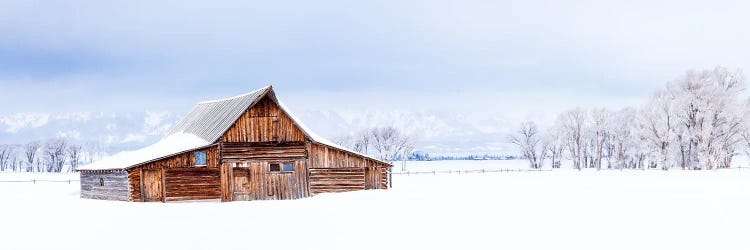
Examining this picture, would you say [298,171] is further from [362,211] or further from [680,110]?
[680,110]

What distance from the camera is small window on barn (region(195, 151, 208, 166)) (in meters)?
42.3

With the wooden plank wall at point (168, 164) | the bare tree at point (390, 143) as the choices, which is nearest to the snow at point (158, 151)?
the wooden plank wall at point (168, 164)

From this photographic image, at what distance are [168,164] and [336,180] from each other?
11.0m

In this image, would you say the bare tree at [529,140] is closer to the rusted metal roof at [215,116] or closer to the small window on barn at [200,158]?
the rusted metal roof at [215,116]

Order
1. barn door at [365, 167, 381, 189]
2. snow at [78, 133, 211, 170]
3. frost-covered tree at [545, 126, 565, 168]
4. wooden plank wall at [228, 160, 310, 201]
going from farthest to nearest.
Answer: frost-covered tree at [545, 126, 565, 168] < barn door at [365, 167, 381, 189] < wooden plank wall at [228, 160, 310, 201] < snow at [78, 133, 211, 170]

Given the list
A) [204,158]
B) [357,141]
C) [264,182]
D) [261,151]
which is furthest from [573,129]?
[204,158]

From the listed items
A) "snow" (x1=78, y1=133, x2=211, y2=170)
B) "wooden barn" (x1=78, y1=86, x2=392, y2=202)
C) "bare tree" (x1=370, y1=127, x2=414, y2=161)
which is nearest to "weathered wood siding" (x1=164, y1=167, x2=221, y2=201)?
"wooden barn" (x1=78, y1=86, x2=392, y2=202)

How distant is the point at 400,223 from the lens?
85.3ft

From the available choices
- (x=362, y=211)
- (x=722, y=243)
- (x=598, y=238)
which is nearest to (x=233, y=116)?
(x=362, y=211)

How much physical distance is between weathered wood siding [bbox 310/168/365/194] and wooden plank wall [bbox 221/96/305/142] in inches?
179

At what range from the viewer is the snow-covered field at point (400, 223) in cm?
2025

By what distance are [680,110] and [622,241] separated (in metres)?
67.7

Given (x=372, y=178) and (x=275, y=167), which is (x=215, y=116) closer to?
(x=275, y=167)

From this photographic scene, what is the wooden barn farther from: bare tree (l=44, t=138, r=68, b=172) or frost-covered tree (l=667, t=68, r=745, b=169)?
bare tree (l=44, t=138, r=68, b=172)
